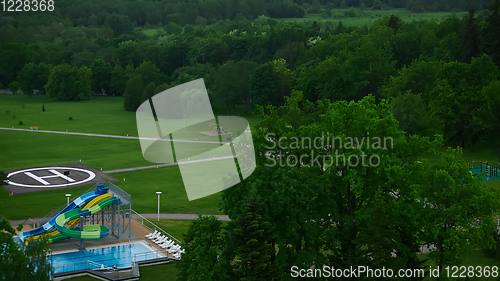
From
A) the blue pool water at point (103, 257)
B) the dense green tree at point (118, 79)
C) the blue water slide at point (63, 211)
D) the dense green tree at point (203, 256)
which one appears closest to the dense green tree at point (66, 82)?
the dense green tree at point (118, 79)

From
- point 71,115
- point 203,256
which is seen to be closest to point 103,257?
point 203,256

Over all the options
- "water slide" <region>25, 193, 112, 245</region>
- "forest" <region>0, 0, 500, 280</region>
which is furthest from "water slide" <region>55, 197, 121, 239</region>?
"forest" <region>0, 0, 500, 280</region>

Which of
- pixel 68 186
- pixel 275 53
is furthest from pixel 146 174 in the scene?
pixel 275 53

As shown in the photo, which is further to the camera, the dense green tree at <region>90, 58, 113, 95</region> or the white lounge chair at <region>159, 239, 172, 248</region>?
the dense green tree at <region>90, 58, 113, 95</region>

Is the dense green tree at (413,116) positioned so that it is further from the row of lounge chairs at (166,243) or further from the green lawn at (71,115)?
the green lawn at (71,115)

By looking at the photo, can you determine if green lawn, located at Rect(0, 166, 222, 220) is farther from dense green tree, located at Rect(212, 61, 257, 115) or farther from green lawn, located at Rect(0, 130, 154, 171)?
dense green tree, located at Rect(212, 61, 257, 115)

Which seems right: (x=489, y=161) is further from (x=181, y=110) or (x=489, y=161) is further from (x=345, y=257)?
(x=181, y=110)

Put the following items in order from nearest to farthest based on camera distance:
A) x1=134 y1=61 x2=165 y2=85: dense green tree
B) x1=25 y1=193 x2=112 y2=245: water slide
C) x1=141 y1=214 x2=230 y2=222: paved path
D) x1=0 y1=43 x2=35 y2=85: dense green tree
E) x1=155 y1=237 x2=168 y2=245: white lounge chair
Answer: x1=25 y1=193 x2=112 y2=245: water slide < x1=155 y1=237 x2=168 y2=245: white lounge chair < x1=141 y1=214 x2=230 y2=222: paved path < x1=134 y1=61 x2=165 y2=85: dense green tree < x1=0 y1=43 x2=35 y2=85: dense green tree

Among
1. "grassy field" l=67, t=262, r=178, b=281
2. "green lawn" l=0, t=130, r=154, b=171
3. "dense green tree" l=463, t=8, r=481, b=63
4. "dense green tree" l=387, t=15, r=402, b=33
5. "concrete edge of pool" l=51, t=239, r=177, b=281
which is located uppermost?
"dense green tree" l=387, t=15, r=402, b=33
